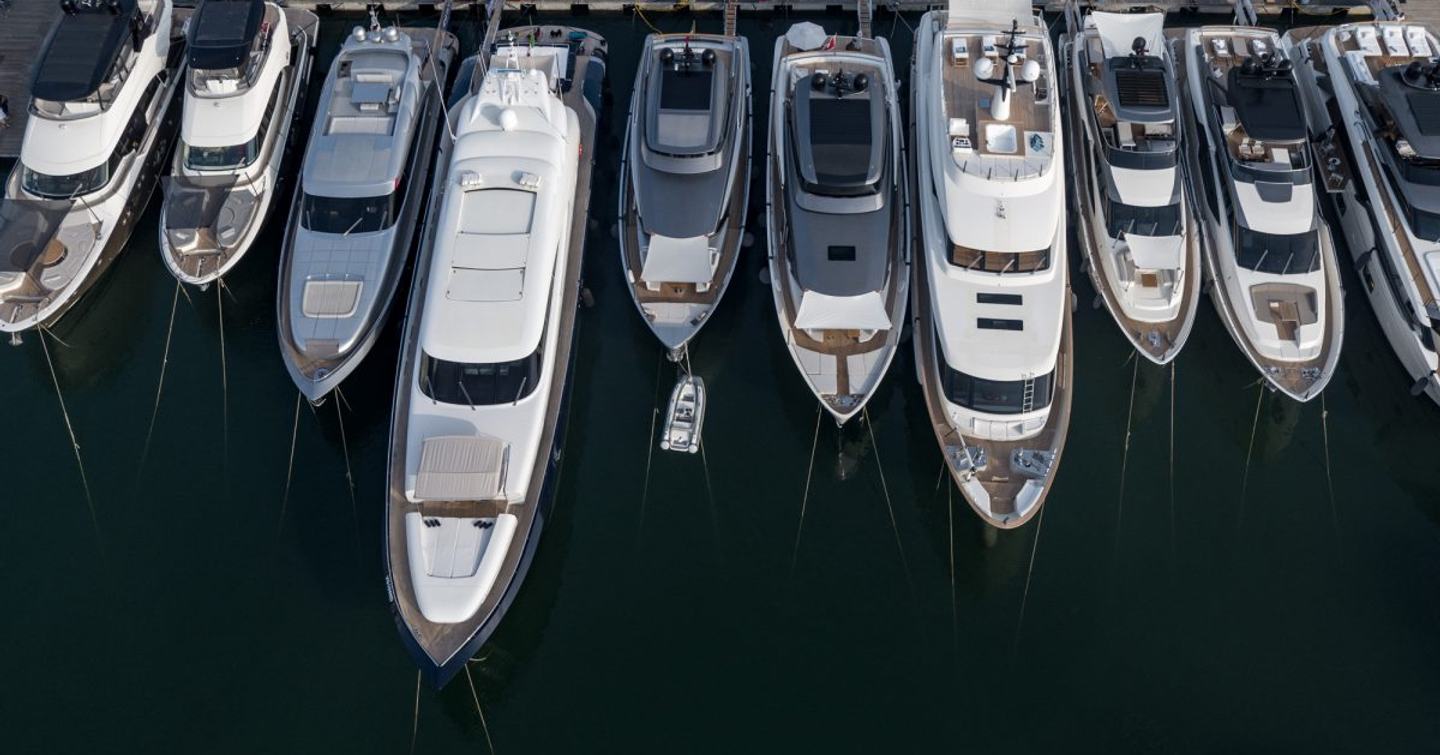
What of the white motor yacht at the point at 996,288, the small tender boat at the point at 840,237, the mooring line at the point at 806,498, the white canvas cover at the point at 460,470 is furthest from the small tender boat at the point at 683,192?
the white canvas cover at the point at 460,470

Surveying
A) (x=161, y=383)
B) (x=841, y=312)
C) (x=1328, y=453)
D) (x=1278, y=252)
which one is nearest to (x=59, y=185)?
(x=161, y=383)

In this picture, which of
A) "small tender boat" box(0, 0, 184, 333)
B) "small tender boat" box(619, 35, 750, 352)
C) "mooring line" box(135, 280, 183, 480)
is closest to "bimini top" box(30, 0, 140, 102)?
"small tender boat" box(0, 0, 184, 333)

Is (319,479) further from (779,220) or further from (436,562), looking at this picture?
(779,220)

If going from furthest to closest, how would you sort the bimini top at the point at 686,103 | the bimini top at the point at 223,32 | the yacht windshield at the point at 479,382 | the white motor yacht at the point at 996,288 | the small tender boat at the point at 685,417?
the bimini top at the point at 223,32 < the bimini top at the point at 686,103 < the small tender boat at the point at 685,417 < the white motor yacht at the point at 996,288 < the yacht windshield at the point at 479,382

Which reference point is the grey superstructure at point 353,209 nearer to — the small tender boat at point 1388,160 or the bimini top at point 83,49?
the bimini top at point 83,49

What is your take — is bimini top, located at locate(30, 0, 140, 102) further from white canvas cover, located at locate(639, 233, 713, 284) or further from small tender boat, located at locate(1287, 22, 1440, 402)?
small tender boat, located at locate(1287, 22, 1440, 402)

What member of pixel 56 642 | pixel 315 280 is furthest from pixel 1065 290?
pixel 56 642
